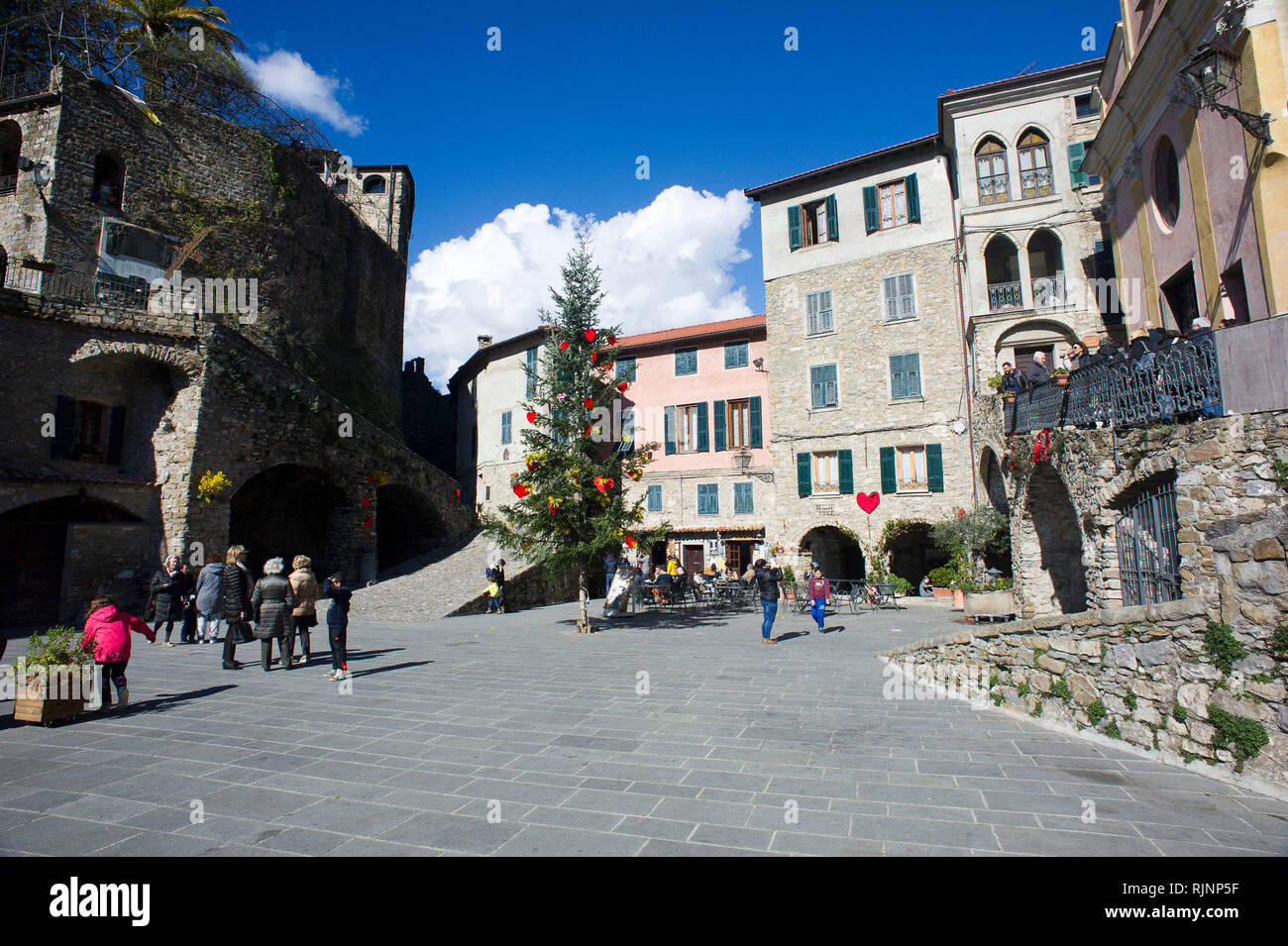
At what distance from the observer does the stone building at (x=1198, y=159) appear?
9.58 meters

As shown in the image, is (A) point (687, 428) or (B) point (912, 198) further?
(A) point (687, 428)

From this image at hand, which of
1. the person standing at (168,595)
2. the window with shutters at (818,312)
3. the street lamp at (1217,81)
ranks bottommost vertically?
the person standing at (168,595)

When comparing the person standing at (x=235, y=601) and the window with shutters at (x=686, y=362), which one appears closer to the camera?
the person standing at (x=235, y=601)

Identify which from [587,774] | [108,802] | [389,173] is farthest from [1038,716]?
[389,173]

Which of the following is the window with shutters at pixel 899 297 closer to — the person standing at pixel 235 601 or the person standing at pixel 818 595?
the person standing at pixel 818 595

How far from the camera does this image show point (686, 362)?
93.9 ft

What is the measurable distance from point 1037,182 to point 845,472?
11.1 metres

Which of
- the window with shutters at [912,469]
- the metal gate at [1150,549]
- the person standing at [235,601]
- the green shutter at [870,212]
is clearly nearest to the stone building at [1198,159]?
the metal gate at [1150,549]

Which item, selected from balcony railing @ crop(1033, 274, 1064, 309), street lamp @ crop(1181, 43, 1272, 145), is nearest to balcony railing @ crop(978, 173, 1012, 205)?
balcony railing @ crop(1033, 274, 1064, 309)

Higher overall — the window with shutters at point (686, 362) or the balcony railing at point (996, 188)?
the balcony railing at point (996, 188)

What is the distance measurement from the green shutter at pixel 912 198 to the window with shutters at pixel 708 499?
12485 millimetres

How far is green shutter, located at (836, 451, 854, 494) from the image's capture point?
24000 mm

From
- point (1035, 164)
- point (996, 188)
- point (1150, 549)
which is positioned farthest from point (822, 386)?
point (1150, 549)

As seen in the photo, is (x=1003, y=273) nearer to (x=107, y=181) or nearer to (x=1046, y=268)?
(x=1046, y=268)
